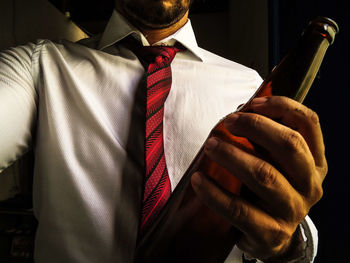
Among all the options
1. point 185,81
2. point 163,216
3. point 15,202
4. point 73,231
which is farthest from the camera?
point 15,202

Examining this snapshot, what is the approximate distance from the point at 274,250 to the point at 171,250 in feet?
0.46

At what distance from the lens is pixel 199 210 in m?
0.33

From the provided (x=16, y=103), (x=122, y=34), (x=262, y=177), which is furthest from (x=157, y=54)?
(x=262, y=177)

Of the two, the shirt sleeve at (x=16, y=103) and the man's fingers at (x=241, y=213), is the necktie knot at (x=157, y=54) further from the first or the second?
the man's fingers at (x=241, y=213)

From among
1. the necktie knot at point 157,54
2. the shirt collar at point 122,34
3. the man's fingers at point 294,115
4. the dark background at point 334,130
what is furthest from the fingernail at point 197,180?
the dark background at point 334,130

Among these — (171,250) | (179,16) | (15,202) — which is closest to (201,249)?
(171,250)

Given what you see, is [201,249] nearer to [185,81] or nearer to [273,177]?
[273,177]

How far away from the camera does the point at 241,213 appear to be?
0.26m

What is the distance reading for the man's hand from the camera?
25 centimetres

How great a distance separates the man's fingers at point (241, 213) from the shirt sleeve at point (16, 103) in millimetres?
458

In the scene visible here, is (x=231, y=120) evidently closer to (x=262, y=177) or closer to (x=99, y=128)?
(x=262, y=177)

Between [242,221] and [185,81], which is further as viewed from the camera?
[185,81]

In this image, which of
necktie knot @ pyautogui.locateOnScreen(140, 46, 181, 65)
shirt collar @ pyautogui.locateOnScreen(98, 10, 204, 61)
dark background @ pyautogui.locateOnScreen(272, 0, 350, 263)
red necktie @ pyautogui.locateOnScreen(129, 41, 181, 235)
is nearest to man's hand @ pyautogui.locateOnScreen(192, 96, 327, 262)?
red necktie @ pyautogui.locateOnScreen(129, 41, 181, 235)

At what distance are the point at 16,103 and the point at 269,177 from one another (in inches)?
21.5
